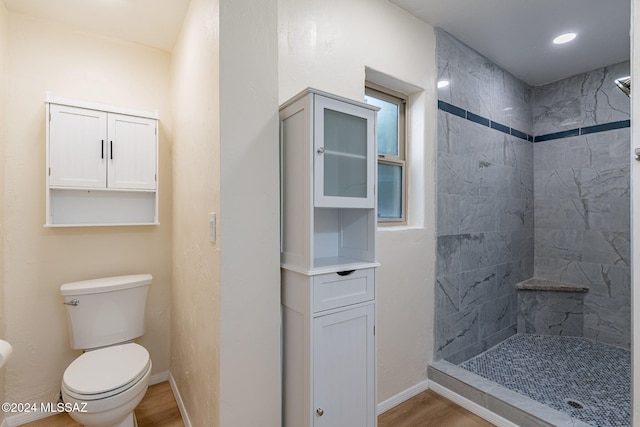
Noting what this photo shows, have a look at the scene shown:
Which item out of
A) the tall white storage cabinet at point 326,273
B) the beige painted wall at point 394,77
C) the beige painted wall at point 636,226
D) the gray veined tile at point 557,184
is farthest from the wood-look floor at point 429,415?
the gray veined tile at point 557,184

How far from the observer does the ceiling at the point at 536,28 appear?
208 cm

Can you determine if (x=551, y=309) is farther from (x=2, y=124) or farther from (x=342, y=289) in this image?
(x=2, y=124)

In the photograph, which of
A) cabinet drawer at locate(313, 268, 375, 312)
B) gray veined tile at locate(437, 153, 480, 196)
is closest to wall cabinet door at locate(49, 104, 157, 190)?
cabinet drawer at locate(313, 268, 375, 312)

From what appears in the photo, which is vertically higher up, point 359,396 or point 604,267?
point 604,267

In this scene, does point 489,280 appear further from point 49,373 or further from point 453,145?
point 49,373

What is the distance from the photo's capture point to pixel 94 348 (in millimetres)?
1906

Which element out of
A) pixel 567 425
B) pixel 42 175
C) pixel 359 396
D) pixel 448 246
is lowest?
pixel 567 425

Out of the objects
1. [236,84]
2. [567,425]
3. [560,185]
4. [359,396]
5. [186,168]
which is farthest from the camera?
[560,185]

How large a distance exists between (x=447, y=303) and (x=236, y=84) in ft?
6.84

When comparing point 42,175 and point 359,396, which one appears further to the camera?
point 42,175

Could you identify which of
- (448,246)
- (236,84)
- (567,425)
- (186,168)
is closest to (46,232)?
(186,168)

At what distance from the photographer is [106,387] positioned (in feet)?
4.81

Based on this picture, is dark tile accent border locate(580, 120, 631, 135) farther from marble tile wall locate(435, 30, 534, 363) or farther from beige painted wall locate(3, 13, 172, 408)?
beige painted wall locate(3, 13, 172, 408)

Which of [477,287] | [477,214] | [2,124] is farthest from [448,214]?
[2,124]
